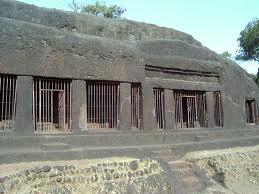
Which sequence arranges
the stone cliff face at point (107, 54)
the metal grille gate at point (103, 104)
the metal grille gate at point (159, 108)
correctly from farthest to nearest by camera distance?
1. the metal grille gate at point (159, 108)
2. the metal grille gate at point (103, 104)
3. the stone cliff face at point (107, 54)

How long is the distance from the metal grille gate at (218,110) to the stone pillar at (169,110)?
229cm

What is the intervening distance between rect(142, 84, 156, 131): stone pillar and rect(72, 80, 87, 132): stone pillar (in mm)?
2036

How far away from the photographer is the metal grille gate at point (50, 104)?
9.62m

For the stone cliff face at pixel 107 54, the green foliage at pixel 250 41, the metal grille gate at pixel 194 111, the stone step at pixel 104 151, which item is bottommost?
the stone step at pixel 104 151

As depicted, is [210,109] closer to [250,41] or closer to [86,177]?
[86,177]

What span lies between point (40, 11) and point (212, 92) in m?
6.67

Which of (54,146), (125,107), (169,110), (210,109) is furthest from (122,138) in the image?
(210,109)

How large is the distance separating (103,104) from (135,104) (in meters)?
1.13

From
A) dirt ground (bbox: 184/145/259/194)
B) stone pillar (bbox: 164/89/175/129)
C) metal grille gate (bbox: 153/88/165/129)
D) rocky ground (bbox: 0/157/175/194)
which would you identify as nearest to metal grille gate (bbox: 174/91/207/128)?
stone pillar (bbox: 164/89/175/129)

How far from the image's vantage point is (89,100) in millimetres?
10680

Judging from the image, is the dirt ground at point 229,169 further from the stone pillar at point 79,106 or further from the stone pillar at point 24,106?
the stone pillar at point 24,106

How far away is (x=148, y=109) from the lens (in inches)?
447

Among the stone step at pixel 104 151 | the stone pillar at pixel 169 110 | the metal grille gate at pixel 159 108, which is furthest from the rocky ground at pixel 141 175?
A: the metal grille gate at pixel 159 108

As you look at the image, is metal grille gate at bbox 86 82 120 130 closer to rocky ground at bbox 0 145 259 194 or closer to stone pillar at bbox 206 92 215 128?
rocky ground at bbox 0 145 259 194
